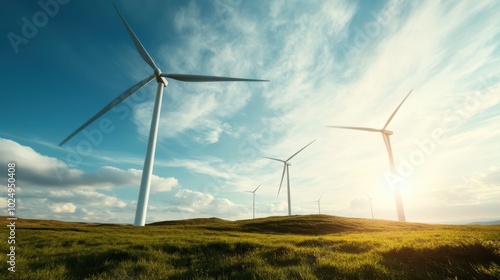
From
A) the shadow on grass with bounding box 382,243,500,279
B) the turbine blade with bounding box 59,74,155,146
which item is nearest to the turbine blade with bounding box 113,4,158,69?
the turbine blade with bounding box 59,74,155,146

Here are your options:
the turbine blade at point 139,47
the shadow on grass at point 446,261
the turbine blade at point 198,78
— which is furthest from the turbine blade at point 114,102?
the shadow on grass at point 446,261

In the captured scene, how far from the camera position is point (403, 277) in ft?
24.1

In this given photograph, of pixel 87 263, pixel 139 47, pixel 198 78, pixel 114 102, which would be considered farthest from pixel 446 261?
pixel 139 47

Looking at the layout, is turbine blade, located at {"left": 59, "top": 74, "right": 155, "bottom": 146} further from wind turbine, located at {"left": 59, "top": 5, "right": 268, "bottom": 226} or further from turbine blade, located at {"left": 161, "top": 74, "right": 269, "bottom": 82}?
turbine blade, located at {"left": 161, "top": 74, "right": 269, "bottom": 82}

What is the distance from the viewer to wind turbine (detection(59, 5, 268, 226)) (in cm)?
4662

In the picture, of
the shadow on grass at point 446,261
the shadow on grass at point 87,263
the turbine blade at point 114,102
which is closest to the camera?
the shadow on grass at point 446,261

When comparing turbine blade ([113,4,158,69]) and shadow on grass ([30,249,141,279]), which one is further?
turbine blade ([113,4,158,69])

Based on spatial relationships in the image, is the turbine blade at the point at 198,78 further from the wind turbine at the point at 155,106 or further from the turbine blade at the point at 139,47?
the turbine blade at the point at 139,47

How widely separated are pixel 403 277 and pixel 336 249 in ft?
21.9

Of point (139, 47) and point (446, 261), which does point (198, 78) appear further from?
point (446, 261)

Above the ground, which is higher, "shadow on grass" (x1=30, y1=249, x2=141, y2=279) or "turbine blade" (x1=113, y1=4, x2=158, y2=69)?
"turbine blade" (x1=113, y1=4, x2=158, y2=69)

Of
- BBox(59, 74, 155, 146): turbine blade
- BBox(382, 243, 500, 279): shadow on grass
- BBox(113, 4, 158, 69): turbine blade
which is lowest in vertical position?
BBox(382, 243, 500, 279): shadow on grass

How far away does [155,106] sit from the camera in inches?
2072

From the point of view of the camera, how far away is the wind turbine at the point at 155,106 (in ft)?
153
